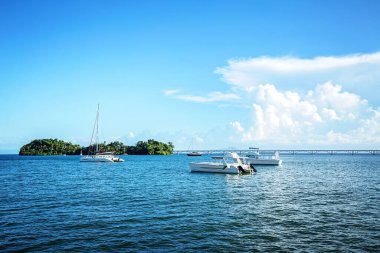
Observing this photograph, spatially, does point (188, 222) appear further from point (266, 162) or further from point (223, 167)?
point (266, 162)

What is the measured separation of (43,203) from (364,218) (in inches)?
1278

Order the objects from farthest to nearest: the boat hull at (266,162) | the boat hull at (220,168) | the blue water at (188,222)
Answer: the boat hull at (266,162) < the boat hull at (220,168) < the blue water at (188,222)

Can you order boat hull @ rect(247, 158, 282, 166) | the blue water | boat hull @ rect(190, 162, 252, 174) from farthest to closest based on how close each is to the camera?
boat hull @ rect(247, 158, 282, 166)
boat hull @ rect(190, 162, 252, 174)
the blue water

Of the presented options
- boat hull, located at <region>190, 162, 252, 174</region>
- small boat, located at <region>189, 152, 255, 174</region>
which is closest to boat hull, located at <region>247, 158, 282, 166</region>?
small boat, located at <region>189, 152, 255, 174</region>

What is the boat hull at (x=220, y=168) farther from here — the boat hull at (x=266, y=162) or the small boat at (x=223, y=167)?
the boat hull at (x=266, y=162)

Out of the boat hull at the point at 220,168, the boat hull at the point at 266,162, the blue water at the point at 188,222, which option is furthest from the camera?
the boat hull at the point at 266,162

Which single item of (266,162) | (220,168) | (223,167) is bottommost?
(266,162)

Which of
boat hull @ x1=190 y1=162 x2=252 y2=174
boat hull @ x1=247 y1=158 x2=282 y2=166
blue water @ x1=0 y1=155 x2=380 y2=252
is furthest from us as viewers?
boat hull @ x1=247 y1=158 x2=282 y2=166

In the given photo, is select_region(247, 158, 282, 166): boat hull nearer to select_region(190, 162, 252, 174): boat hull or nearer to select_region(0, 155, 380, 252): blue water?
select_region(190, 162, 252, 174): boat hull

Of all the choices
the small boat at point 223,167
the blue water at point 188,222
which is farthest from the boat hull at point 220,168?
the blue water at point 188,222

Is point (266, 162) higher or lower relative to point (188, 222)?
higher

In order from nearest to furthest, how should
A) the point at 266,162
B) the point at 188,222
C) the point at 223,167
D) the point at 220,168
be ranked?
the point at 188,222 < the point at 223,167 < the point at 220,168 < the point at 266,162

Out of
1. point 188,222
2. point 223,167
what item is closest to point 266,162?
point 223,167

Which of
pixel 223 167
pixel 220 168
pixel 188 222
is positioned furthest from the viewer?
pixel 220 168
